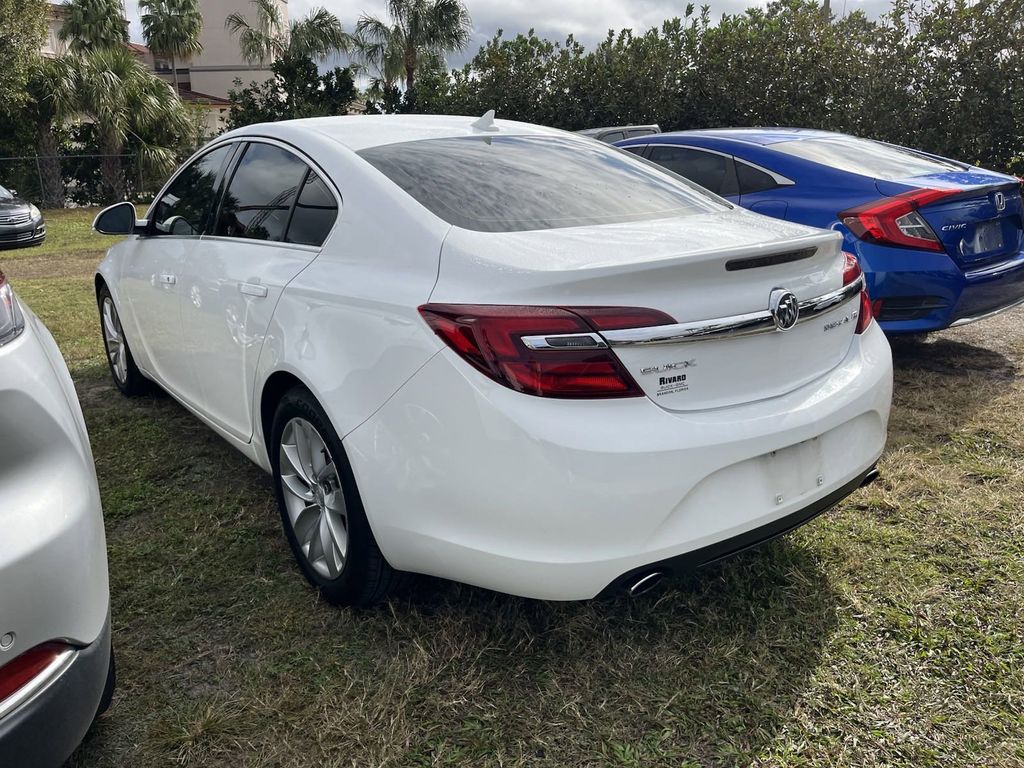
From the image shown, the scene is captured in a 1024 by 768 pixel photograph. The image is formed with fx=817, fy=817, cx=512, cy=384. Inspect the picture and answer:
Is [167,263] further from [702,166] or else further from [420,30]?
[420,30]

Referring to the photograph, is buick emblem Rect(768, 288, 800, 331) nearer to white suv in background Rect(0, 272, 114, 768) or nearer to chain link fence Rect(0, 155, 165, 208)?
white suv in background Rect(0, 272, 114, 768)

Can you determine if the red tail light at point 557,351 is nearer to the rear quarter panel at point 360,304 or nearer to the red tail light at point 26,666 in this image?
the rear quarter panel at point 360,304

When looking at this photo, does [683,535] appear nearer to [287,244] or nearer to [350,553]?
[350,553]

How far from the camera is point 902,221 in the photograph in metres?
4.43

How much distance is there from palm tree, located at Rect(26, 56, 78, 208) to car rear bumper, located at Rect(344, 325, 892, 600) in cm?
2307

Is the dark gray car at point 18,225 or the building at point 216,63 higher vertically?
the building at point 216,63

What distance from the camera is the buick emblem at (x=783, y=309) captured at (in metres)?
2.20

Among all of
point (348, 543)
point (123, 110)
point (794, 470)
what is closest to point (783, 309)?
point (794, 470)

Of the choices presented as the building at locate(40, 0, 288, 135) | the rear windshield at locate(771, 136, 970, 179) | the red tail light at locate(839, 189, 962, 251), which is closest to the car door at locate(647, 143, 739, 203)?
the rear windshield at locate(771, 136, 970, 179)

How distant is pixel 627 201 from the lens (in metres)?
2.76

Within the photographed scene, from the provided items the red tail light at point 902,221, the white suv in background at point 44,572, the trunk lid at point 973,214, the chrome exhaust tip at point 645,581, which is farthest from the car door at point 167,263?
the trunk lid at point 973,214

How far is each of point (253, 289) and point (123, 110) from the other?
2206 centimetres

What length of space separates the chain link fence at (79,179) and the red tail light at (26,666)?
2297 centimetres

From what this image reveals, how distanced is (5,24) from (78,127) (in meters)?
3.84
